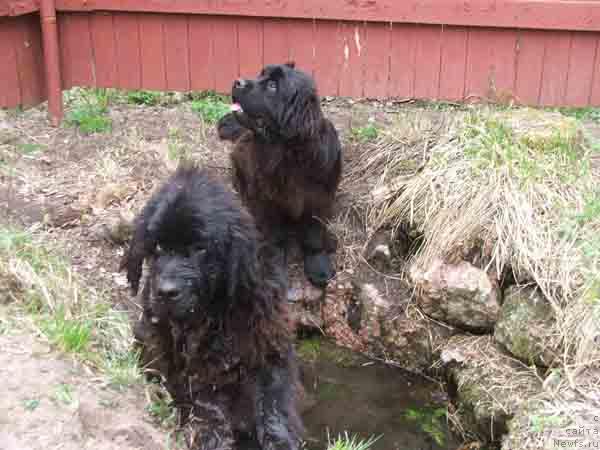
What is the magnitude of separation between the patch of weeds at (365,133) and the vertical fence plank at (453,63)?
0.77 m

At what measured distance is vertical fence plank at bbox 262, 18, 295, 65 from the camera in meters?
6.14

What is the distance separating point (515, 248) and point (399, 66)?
90.8 inches

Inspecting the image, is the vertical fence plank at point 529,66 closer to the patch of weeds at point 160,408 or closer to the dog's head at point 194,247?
the dog's head at point 194,247

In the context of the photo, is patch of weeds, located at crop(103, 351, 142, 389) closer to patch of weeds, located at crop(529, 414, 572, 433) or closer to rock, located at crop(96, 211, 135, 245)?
rock, located at crop(96, 211, 135, 245)

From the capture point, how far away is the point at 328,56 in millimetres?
6230

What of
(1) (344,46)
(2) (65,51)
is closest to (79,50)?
(2) (65,51)

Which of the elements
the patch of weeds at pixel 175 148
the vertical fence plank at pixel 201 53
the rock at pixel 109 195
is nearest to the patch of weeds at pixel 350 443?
the rock at pixel 109 195

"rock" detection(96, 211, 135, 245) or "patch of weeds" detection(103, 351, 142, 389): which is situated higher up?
"rock" detection(96, 211, 135, 245)

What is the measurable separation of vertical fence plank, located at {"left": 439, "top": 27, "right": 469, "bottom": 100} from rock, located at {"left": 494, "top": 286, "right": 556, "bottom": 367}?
232 cm

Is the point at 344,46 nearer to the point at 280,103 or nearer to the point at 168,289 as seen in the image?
the point at 280,103

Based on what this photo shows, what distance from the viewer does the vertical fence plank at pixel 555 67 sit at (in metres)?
6.05

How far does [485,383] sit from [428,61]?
9.71 feet

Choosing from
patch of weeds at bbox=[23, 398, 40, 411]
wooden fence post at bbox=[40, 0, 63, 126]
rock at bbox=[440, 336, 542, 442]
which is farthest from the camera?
wooden fence post at bbox=[40, 0, 63, 126]

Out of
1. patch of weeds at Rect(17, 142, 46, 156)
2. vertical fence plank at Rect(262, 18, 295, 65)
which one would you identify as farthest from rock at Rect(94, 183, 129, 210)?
vertical fence plank at Rect(262, 18, 295, 65)
